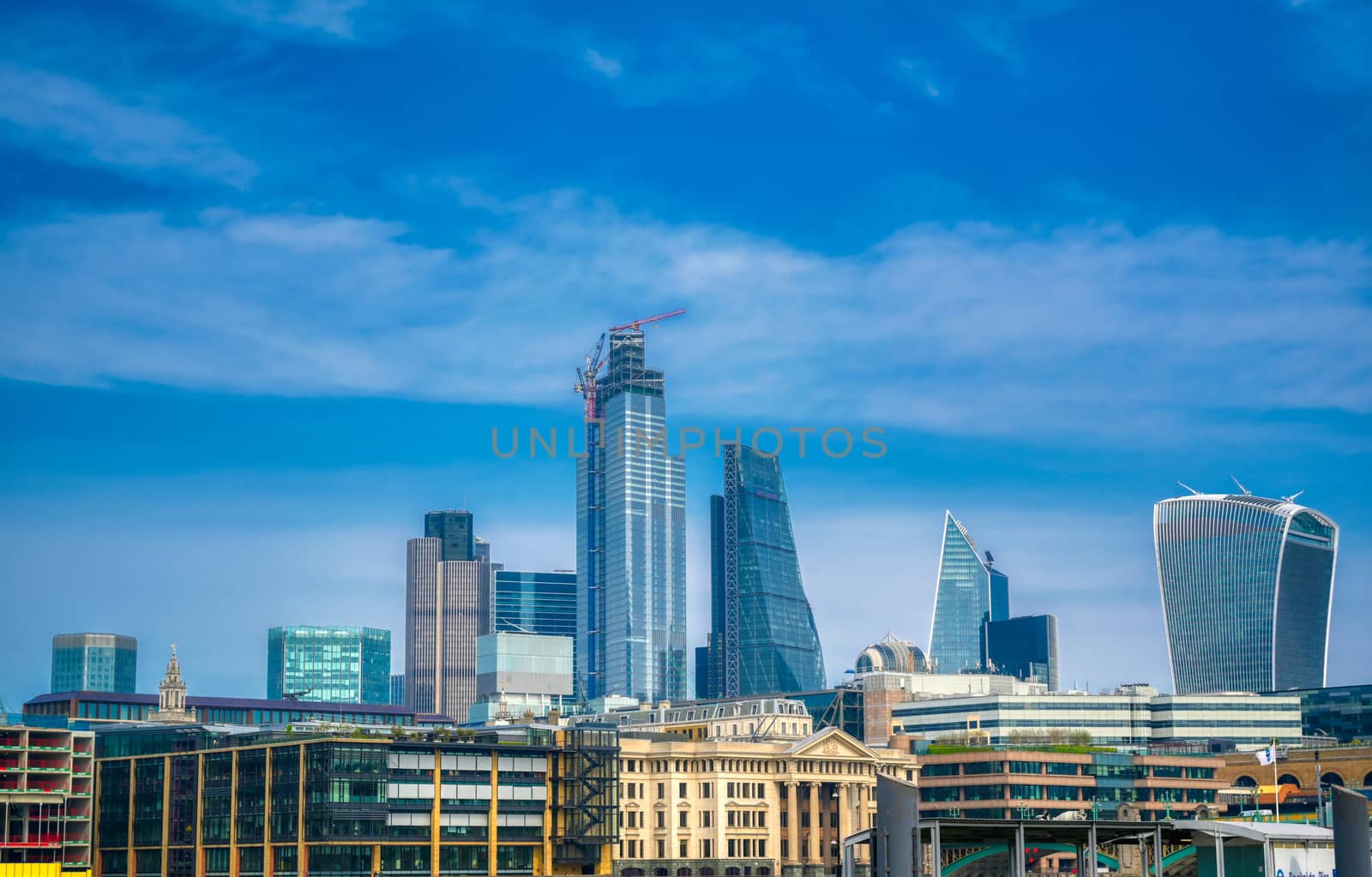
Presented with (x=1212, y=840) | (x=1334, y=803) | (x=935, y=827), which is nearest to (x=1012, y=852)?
(x=935, y=827)

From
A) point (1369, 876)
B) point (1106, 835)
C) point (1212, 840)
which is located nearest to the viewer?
point (1369, 876)

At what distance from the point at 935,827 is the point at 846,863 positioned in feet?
12.6

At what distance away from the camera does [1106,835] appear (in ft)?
227

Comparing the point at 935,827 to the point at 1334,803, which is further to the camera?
the point at 935,827

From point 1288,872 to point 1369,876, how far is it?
3818 centimetres

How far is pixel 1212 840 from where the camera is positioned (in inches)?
Answer: 3295

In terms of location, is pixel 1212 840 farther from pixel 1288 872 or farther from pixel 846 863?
pixel 846 863

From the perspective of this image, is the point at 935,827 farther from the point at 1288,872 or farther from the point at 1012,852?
the point at 1288,872

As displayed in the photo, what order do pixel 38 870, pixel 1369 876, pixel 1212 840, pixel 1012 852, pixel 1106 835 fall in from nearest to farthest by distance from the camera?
pixel 1369 876
pixel 1012 852
pixel 1106 835
pixel 1212 840
pixel 38 870

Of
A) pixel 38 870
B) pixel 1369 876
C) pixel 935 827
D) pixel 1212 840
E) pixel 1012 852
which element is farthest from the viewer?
pixel 38 870

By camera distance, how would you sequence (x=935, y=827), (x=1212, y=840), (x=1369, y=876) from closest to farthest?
(x=1369, y=876)
(x=935, y=827)
(x=1212, y=840)

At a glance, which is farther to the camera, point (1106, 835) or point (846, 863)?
point (1106, 835)

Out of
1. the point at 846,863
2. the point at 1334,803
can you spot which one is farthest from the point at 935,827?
the point at 1334,803

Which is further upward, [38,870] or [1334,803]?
[1334,803]
